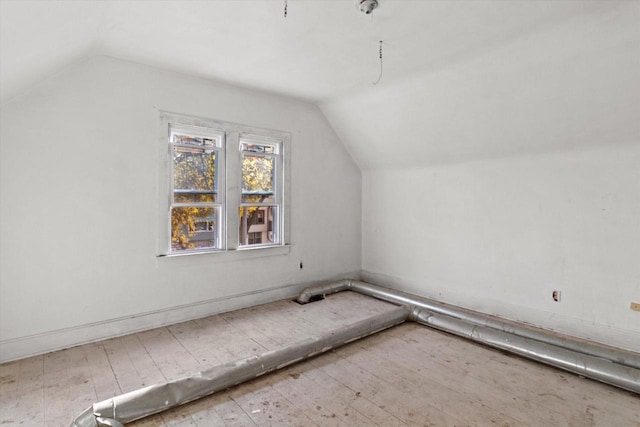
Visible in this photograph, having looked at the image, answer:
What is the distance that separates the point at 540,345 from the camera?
2.64m

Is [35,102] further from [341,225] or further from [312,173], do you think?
[341,225]

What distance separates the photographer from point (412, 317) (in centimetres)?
348

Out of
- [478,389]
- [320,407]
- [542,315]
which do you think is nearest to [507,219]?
[542,315]

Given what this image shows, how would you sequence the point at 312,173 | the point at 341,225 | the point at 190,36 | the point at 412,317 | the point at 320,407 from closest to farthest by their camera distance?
the point at 320,407, the point at 190,36, the point at 412,317, the point at 312,173, the point at 341,225

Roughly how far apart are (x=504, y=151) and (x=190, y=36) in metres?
3.28

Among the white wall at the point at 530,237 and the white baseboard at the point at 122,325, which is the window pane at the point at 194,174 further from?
the white wall at the point at 530,237

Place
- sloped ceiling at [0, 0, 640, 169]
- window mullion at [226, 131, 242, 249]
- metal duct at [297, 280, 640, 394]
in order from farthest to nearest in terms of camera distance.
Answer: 1. window mullion at [226, 131, 242, 249]
2. metal duct at [297, 280, 640, 394]
3. sloped ceiling at [0, 0, 640, 169]

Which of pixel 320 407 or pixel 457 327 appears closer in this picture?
pixel 320 407

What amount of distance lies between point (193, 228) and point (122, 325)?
1.14 m

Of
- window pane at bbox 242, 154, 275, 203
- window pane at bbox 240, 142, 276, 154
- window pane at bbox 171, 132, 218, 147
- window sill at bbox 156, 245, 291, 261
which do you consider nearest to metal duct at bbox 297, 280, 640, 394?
window sill at bbox 156, 245, 291, 261

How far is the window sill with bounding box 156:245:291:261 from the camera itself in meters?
3.50

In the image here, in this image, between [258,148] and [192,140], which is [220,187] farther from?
[258,148]

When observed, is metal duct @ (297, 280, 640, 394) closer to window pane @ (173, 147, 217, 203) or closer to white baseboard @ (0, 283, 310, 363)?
white baseboard @ (0, 283, 310, 363)

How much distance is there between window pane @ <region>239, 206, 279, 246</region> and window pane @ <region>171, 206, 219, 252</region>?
352 mm
